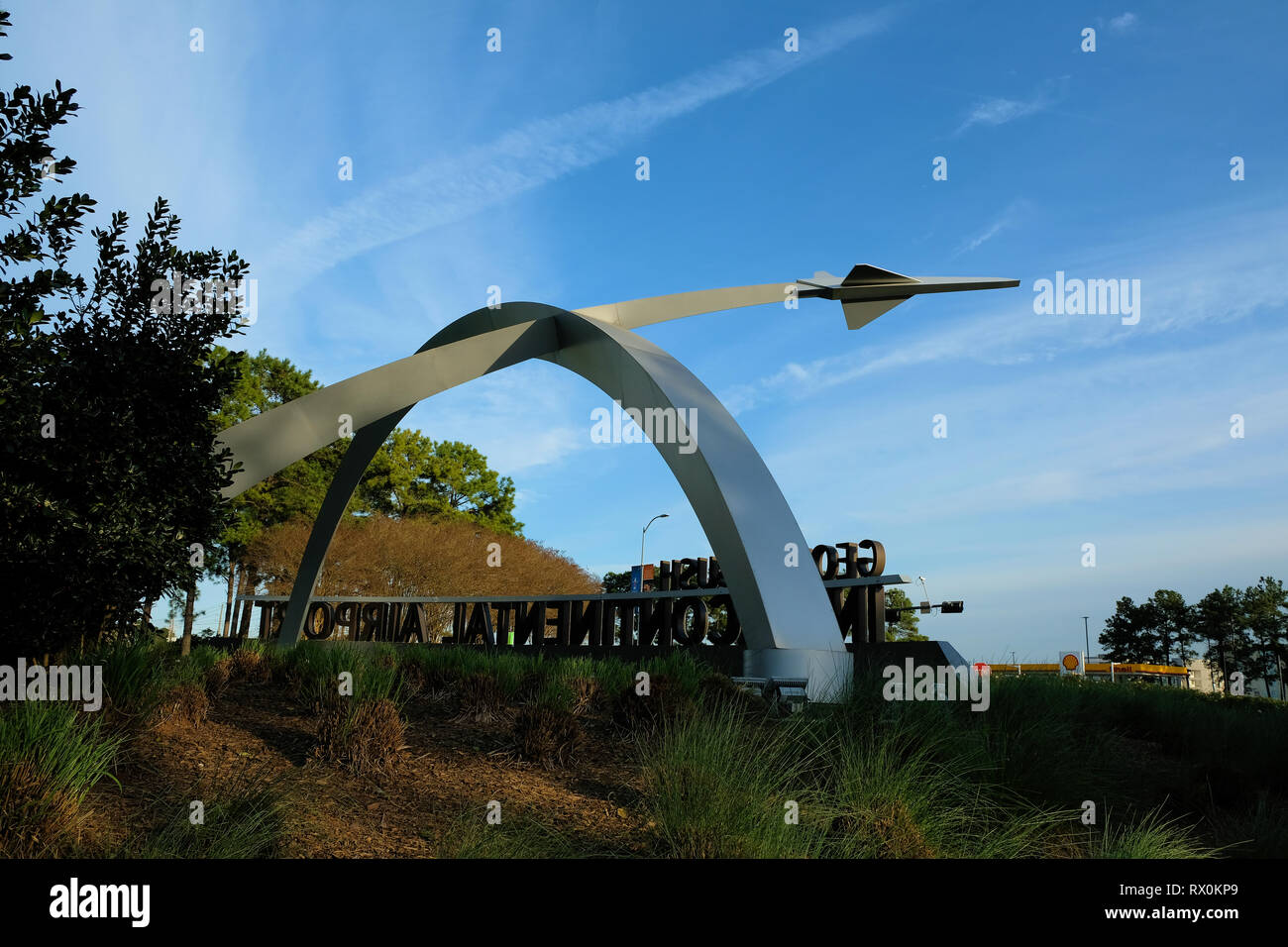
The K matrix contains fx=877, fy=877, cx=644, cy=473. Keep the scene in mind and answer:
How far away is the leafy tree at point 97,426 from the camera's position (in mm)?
5832

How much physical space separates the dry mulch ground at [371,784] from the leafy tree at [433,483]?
38.4 metres

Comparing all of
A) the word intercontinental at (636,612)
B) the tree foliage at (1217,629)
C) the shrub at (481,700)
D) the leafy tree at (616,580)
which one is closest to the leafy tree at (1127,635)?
the tree foliage at (1217,629)

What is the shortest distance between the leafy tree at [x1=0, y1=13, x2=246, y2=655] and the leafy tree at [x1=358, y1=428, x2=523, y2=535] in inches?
1444

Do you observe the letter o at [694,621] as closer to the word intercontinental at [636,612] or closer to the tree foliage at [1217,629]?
the word intercontinental at [636,612]

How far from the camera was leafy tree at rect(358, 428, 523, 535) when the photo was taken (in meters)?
44.2

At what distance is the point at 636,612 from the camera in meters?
19.8

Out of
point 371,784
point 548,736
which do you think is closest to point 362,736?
point 371,784

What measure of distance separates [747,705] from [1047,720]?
8.58ft

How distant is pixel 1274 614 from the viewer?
60.5m

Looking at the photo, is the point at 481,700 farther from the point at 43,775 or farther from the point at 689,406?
the point at 689,406

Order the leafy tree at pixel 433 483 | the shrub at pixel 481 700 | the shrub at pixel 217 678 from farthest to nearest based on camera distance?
the leafy tree at pixel 433 483 < the shrub at pixel 217 678 < the shrub at pixel 481 700

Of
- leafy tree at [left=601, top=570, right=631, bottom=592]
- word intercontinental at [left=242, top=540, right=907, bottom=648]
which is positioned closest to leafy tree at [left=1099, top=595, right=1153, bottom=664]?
leafy tree at [left=601, top=570, right=631, bottom=592]
